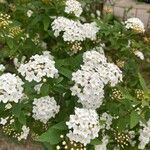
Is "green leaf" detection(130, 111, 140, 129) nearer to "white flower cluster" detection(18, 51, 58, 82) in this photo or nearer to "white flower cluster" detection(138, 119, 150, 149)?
"white flower cluster" detection(138, 119, 150, 149)

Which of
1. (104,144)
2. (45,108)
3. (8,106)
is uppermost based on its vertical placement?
(8,106)

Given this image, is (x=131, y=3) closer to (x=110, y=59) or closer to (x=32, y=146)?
(x=110, y=59)

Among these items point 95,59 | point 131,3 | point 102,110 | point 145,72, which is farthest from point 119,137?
point 131,3

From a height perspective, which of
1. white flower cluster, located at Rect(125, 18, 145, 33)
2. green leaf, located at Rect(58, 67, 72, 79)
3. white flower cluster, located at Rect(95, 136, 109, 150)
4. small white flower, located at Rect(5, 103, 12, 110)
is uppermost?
green leaf, located at Rect(58, 67, 72, 79)

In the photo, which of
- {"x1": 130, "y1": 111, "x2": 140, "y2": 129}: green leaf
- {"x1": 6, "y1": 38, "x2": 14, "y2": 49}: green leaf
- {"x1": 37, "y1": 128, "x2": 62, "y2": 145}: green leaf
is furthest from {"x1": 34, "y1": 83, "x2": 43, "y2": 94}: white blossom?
{"x1": 130, "y1": 111, "x2": 140, "y2": 129}: green leaf

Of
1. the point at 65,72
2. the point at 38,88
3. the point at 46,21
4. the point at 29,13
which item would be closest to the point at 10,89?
the point at 38,88

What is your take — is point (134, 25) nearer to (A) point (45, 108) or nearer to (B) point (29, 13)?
(B) point (29, 13)

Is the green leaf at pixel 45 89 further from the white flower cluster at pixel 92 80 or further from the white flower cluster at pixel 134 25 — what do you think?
the white flower cluster at pixel 134 25
